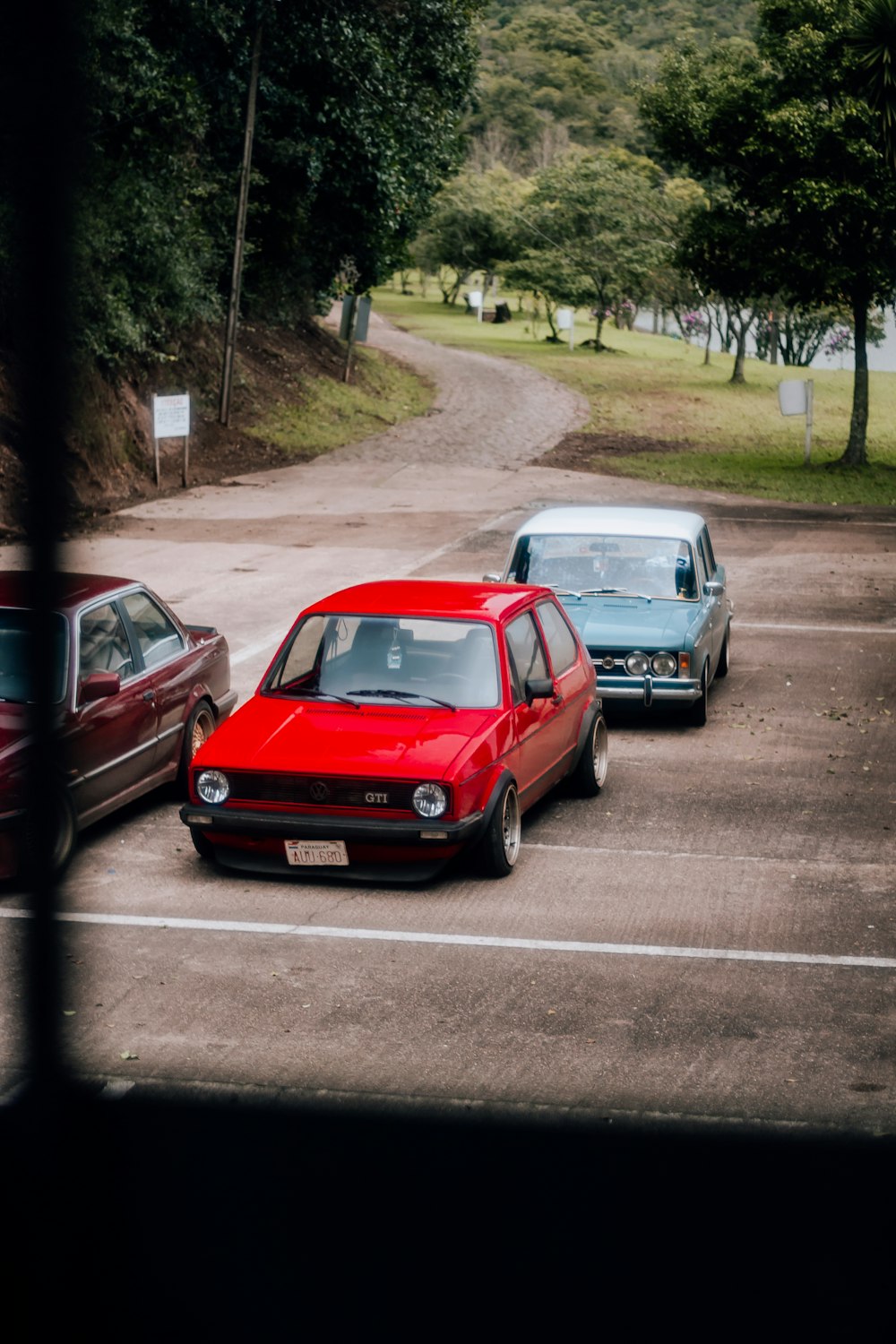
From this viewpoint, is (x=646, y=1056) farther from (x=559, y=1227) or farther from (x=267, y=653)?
(x=267, y=653)

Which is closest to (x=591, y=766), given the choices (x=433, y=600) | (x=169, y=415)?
(x=433, y=600)

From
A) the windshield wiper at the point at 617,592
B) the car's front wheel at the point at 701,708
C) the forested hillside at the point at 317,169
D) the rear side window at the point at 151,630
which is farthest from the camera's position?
the forested hillside at the point at 317,169

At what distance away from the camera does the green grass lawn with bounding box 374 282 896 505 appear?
31719 mm

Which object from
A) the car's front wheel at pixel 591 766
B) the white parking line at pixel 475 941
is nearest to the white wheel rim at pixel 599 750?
the car's front wheel at pixel 591 766

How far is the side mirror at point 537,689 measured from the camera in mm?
9195

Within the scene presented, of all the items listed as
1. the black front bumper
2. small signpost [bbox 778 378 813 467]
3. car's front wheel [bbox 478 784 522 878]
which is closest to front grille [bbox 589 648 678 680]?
car's front wheel [bbox 478 784 522 878]

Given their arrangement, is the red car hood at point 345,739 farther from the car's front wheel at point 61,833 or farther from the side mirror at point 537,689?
the car's front wheel at point 61,833

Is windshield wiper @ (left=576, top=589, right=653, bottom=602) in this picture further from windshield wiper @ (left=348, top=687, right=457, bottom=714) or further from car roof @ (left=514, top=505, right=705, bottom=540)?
windshield wiper @ (left=348, top=687, right=457, bottom=714)

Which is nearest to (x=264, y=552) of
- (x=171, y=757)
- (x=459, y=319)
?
(x=171, y=757)

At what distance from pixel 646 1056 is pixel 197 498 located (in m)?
23.1

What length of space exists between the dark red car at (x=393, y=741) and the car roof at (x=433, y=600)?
2 centimetres

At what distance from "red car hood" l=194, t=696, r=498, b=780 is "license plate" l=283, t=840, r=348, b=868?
0.38m

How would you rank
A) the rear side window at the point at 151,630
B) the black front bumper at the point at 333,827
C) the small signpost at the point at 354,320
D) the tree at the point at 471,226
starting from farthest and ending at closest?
1. the tree at the point at 471,226
2. the small signpost at the point at 354,320
3. the rear side window at the point at 151,630
4. the black front bumper at the point at 333,827

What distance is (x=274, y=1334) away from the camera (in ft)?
12.7
